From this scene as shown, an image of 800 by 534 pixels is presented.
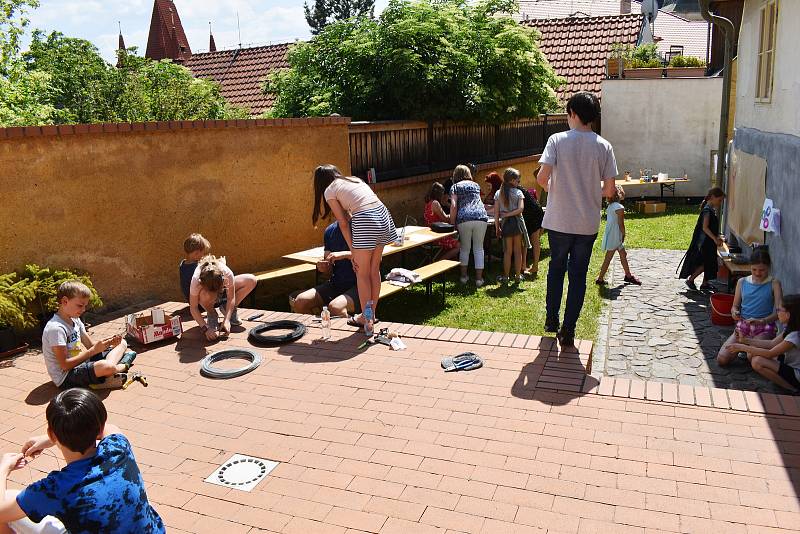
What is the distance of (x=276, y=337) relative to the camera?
21.0 ft

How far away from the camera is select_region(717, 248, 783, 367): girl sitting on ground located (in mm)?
6441

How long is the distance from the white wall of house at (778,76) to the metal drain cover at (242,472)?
6.49 metres

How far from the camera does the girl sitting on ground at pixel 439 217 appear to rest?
32.9ft

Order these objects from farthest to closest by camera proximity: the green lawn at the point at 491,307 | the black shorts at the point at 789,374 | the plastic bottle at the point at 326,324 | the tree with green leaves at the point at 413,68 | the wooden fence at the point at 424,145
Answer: the tree with green leaves at the point at 413,68 → the wooden fence at the point at 424,145 → the green lawn at the point at 491,307 → the plastic bottle at the point at 326,324 → the black shorts at the point at 789,374

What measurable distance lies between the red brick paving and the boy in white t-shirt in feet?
0.73

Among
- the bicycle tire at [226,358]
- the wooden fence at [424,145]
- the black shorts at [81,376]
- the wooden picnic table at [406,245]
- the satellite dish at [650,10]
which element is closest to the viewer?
the black shorts at [81,376]

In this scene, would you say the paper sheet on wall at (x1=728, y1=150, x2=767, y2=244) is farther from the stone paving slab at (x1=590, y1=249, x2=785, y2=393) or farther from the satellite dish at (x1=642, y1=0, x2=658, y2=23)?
the satellite dish at (x1=642, y1=0, x2=658, y2=23)

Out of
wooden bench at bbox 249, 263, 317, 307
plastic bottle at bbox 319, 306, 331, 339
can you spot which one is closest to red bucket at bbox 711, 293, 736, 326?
plastic bottle at bbox 319, 306, 331, 339

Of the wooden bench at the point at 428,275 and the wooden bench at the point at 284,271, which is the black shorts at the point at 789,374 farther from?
the wooden bench at the point at 284,271

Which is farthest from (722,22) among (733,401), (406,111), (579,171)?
(733,401)

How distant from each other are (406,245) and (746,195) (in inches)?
195

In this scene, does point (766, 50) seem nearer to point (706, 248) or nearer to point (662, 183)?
point (706, 248)

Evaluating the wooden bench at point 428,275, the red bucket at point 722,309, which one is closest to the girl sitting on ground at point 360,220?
the wooden bench at point 428,275

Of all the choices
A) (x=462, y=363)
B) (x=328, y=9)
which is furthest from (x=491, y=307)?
(x=328, y=9)
